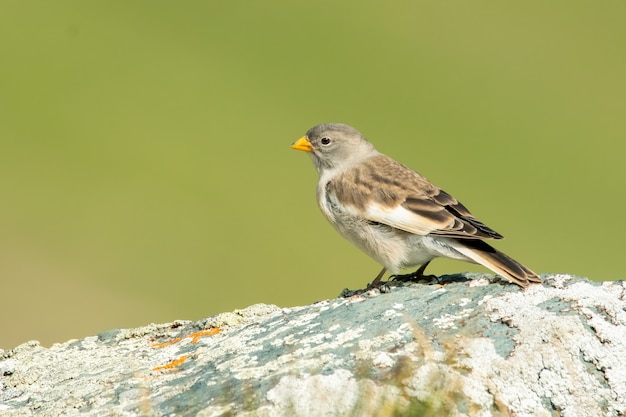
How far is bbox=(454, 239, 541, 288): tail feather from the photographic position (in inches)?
195

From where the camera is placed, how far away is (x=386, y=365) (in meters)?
Answer: 4.03

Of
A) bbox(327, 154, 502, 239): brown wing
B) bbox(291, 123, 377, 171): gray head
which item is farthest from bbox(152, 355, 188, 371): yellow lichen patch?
bbox(291, 123, 377, 171): gray head

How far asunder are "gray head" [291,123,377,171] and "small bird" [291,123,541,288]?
1.17ft

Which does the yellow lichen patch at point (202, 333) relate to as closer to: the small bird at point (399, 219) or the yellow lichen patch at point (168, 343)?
the yellow lichen patch at point (168, 343)

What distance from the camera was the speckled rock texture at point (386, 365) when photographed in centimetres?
389

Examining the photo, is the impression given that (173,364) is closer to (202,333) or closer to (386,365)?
(202,333)

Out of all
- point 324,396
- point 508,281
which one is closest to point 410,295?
point 508,281

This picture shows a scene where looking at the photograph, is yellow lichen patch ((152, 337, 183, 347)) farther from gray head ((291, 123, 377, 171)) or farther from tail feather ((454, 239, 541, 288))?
gray head ((291, 123, 377, 171))

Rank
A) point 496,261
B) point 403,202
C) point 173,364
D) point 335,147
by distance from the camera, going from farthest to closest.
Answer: point 335,147 < point 403,202 < point 496,261 < point 173,364

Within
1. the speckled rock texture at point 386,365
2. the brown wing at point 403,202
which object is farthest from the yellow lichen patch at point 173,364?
the brown wing at point 403,202

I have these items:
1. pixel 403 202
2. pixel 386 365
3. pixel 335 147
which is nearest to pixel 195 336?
pixel 386 365

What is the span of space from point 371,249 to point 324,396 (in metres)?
2.79

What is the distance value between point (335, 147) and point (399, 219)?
183 centimetres

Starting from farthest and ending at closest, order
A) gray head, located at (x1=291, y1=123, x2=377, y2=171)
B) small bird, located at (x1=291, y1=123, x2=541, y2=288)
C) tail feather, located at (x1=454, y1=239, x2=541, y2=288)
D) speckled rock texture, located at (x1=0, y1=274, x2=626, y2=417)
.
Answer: gray head, located at (x1=291, y1=123, x2=377, y2=171) → small bird, located at (x1=291, y1=123, x2=541, y2=288) → tail feather, located at (x1=454, y1=239, x2=541, y2=288) → speckled rock texture, located at (x1=0, y1=274, x2=626, y2=417)
